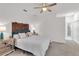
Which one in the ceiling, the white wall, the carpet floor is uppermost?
the ceiling

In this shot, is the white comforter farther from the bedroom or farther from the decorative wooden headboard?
the decorative wooden headboard

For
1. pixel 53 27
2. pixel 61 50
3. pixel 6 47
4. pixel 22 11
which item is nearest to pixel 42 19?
pixel 53 27

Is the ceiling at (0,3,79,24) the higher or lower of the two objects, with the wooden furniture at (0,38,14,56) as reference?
higher

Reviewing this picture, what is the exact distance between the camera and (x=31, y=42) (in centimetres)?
220

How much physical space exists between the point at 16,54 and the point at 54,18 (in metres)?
0.98

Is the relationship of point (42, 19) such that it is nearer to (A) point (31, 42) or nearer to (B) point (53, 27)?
(B) point (53, 27)

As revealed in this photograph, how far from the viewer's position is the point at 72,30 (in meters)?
2.17

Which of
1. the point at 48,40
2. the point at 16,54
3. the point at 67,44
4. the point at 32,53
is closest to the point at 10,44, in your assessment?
the point at 16,54

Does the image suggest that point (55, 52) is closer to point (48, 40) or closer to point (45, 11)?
point (48, 40)

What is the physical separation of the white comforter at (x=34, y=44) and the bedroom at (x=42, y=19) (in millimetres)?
42

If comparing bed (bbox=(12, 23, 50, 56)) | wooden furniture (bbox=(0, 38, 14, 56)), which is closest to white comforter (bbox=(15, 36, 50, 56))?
bed (bbox=(12, 23, 50, 56))

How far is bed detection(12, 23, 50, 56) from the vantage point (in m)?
2.18

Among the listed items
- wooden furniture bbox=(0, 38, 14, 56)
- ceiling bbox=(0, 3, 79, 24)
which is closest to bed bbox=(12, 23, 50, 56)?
wooden furniture bbox=(0, 38, 14, 56)

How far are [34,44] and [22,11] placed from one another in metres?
0.66
